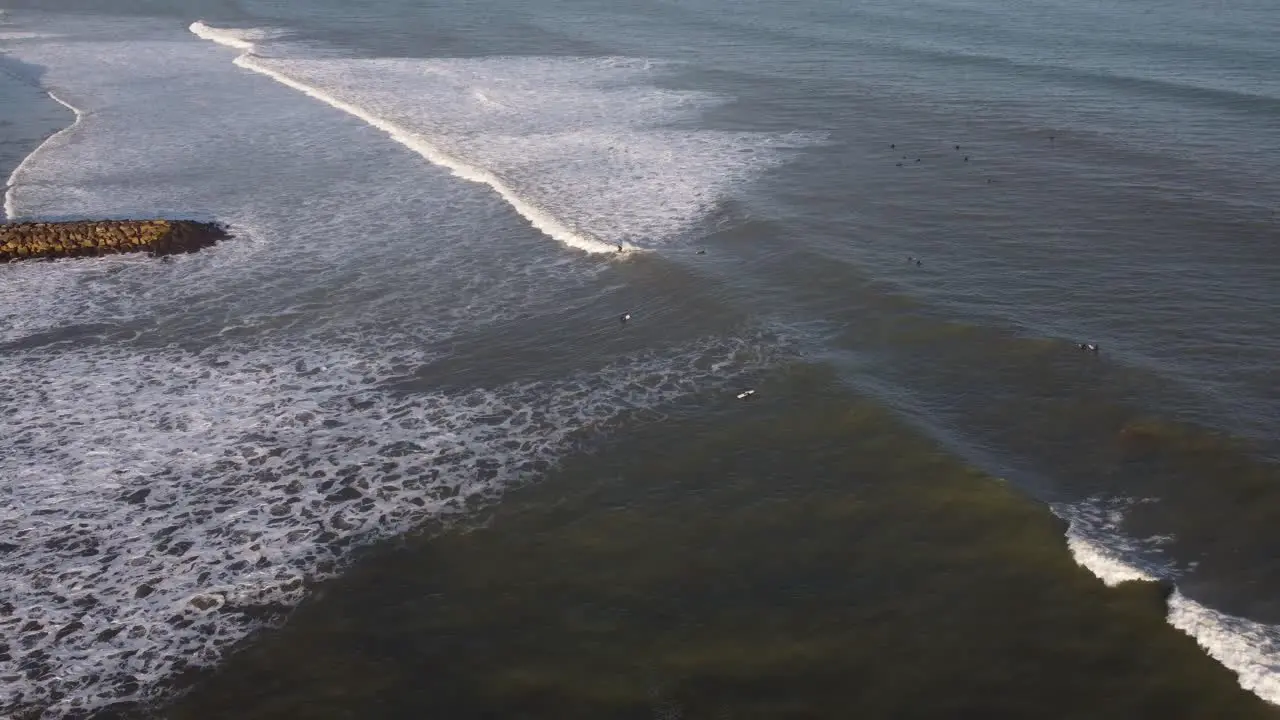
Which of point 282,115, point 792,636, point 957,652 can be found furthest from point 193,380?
point 282,115

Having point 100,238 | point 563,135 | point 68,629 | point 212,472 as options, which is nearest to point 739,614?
point 68,629

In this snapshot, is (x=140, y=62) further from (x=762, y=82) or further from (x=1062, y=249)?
(x=1062, y=249)

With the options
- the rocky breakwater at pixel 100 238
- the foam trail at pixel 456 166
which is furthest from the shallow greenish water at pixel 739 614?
the rocky breakwater at pixel 100 238

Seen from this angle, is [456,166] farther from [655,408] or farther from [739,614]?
[739,614]

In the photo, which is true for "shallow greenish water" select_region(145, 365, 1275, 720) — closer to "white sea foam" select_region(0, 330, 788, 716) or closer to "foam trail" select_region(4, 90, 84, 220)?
"white sea foam" select_region(0, 330, 788, 716)

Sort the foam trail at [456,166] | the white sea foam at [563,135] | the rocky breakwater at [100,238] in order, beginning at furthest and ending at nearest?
the white sea foam at [563,135], the rocky breakwater at [100,238], the foam trail at [456,166]

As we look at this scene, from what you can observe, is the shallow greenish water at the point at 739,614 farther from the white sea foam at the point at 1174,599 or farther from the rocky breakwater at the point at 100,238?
the rocky breakwater at the point at 100,238

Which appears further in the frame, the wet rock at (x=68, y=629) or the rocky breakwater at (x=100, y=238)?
the rocky breakwater at (x=100, y=238)
